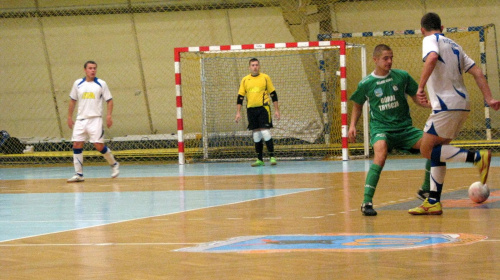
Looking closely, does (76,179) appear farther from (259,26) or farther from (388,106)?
(259,26)

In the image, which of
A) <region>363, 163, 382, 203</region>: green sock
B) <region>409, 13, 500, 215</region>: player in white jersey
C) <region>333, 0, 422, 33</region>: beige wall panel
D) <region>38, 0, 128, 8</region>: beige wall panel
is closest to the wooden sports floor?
<region>363, 163, 382, 203</region>: green sock

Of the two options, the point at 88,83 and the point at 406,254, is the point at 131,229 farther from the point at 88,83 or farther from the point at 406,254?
the point at 88,83

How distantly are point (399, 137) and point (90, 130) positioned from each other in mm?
6954

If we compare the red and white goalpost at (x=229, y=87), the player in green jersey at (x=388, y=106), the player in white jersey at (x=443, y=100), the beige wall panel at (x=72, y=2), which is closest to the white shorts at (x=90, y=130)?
the red and white goalpost at (x=229, y=87)

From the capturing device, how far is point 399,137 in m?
8.08

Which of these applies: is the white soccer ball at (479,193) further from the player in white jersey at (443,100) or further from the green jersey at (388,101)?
the green jersey at (388,101)

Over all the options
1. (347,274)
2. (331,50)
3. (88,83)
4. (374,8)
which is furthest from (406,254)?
(374,8)

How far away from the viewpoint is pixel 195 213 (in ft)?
Result: 27.4

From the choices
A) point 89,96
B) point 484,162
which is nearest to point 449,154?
point 484,162

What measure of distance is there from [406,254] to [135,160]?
589 inches

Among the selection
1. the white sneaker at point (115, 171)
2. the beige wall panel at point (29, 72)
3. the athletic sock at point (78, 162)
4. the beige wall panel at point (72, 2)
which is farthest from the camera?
the beige wall panel at point (29, 72)

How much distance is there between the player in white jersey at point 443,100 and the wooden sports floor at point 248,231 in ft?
1.18

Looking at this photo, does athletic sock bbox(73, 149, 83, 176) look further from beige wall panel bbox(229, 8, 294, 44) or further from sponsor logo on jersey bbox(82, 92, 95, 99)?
beige wall panel bbox(229, 8, 294, 44)

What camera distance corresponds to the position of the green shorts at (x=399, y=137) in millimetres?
8046
